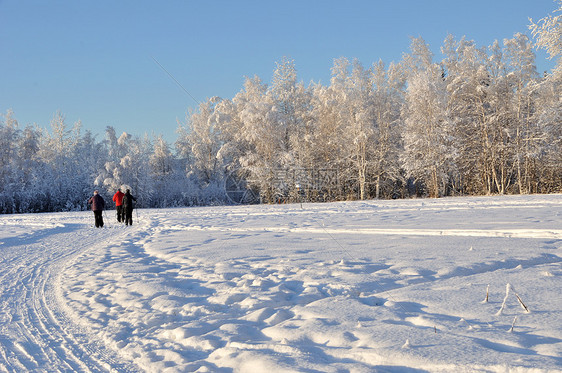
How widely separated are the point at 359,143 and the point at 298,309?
105 ft

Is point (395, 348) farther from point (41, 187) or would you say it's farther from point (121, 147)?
point (121, 147)

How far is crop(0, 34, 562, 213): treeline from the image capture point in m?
30.9

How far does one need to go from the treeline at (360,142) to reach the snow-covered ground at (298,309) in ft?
84.9

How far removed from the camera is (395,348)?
293 centimetres

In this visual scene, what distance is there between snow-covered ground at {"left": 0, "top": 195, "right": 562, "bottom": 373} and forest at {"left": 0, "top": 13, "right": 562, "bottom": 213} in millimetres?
26043

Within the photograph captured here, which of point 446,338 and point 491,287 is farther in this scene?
point 491,287

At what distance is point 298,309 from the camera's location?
4086 mm

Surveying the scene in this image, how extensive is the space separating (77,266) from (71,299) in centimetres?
261

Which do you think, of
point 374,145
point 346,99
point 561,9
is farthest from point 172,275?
point 374,145

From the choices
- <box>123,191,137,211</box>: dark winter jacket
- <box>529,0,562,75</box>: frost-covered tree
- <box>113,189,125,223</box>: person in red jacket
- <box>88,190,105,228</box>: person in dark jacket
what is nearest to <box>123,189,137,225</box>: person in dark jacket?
<box>123,191,137,211</box>: dark winter jacket

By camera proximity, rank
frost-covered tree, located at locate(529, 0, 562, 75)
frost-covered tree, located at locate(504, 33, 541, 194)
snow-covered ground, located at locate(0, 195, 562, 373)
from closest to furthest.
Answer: snow-covered ground, located at locate(0, 195, 562, 373) → frost-covered tree, located at locate(529, 0, 562, 75) → frost-covered tree, located at locate(504, 33, 541, 194)

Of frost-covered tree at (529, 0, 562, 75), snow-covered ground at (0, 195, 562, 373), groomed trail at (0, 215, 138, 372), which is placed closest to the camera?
snow-covered ground at (0, 195, 562, 373)

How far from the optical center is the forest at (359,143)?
30922 mm

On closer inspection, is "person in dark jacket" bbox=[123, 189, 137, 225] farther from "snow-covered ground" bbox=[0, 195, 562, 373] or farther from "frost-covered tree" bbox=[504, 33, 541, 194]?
"frost-covered tree" bbox=[504, 33, 541, 194]
